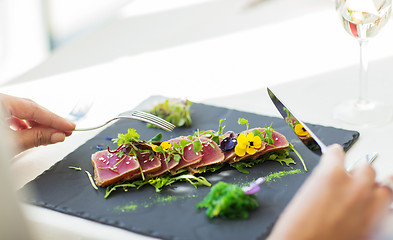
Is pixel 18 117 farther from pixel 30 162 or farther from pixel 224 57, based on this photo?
pixel 224 57

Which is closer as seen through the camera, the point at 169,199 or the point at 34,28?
the point at 169,199

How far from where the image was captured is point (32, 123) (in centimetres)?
141

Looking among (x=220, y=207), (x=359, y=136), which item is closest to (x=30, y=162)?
(x=220, y=207)

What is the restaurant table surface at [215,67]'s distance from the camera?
155 cm

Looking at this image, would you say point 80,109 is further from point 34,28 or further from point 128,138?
point 34,28

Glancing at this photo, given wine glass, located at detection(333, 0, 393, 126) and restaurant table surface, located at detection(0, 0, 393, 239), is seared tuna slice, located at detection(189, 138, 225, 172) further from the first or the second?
wine glass, located at detection(333, 0, 393, 126)

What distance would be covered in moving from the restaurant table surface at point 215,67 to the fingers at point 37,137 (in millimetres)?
32

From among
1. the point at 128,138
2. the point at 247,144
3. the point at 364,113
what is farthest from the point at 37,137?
the point at 364,113

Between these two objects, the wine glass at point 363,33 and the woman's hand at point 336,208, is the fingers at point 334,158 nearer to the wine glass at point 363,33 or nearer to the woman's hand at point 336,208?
the woman's hand at point 336,208

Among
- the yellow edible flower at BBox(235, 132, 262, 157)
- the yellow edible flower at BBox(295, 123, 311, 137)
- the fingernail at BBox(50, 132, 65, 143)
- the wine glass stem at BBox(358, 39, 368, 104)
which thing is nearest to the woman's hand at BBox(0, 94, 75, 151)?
the fingernail at BBox(50, 132, 65, 143)

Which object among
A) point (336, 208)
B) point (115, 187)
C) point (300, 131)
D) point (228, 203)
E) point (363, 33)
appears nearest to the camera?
point (336, 208)

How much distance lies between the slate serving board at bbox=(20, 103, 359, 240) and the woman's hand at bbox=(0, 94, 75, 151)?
0.07 metres

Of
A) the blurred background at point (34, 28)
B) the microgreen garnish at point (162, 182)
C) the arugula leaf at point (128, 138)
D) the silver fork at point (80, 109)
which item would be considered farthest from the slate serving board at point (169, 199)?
the blurred background at point (34, 28)

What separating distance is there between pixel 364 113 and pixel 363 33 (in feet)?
0.75
